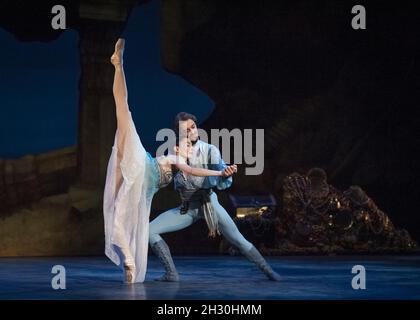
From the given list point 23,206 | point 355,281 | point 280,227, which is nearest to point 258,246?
point 280,227

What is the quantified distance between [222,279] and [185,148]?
3.44 ft

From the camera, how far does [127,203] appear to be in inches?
205

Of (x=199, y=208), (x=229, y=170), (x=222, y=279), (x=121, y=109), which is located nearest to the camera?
(x=229, y=170)

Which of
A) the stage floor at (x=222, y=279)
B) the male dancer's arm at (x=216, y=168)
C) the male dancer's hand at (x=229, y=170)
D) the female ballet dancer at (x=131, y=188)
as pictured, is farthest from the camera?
the male dancer's arm at (x=216, y=168)

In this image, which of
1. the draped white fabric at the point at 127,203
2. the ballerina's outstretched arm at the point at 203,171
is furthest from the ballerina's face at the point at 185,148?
the draped white fabric at the point at 127,203

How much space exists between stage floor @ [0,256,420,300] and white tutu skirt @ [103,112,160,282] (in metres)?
0.23

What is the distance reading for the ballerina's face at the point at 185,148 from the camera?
5301 mm

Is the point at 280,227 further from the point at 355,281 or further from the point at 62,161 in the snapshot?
the point at 355,281

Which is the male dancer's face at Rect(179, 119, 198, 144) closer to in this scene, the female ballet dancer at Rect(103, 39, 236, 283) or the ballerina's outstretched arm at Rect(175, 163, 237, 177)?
the female ballet dancer at Rect(103, 39, 236, 283)

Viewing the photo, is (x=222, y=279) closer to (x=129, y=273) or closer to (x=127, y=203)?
(x=129, y=273)

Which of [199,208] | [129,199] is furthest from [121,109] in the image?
[199,208]

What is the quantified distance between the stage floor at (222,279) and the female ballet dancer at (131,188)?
23 centimetres

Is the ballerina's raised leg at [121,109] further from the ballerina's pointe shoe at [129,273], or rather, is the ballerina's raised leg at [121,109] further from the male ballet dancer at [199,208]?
the male ballet dancer at [199,208]

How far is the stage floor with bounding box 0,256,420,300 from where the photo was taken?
4586 millimetres
